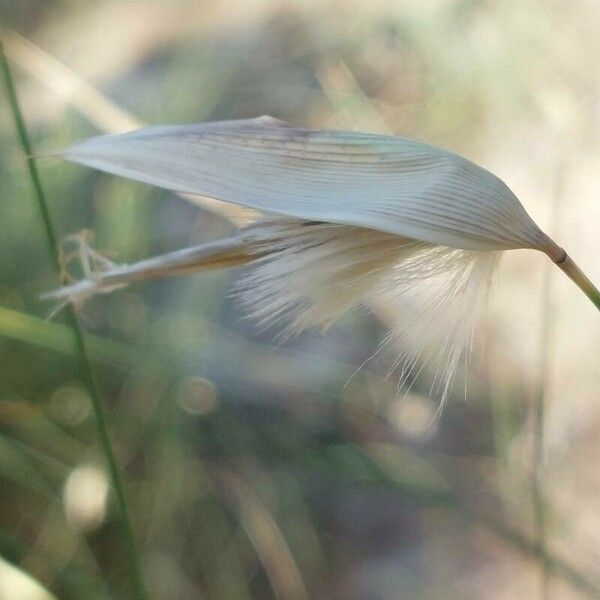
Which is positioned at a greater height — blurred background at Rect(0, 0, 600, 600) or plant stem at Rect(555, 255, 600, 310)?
blurred background at Rect(0, 0, 600, 600)

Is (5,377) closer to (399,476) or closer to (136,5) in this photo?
(399,476)

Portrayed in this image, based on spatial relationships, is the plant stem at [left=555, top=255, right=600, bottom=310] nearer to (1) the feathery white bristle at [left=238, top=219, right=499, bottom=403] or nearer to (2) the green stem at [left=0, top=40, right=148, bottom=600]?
(1) the feathery white bristle at [left=238, top=219, right=499, bottom=403]

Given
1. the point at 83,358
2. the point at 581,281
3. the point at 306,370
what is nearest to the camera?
the point at 581,281

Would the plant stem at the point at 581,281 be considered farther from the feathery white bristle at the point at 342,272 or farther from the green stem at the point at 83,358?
the green stem at the point at 83,358

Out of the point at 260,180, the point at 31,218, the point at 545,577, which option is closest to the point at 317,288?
the point at 260,180

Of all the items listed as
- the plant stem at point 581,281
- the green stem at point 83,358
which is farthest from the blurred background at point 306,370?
the plant stem at point 581,281

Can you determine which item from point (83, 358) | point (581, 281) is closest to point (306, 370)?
point (83, 358)

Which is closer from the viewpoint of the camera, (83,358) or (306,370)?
(83,358)

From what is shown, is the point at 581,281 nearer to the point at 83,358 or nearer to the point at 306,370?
the point at 83,358

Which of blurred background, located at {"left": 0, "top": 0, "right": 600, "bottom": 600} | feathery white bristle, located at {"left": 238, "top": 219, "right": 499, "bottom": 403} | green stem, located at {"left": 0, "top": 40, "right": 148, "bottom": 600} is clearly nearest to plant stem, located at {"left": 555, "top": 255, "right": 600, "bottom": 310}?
feathery white bristle, located at {"left": 238, "top": 219, "right": 499, "bottom": 403}
